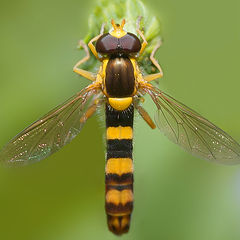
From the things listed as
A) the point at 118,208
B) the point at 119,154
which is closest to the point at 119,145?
the point at 119,154

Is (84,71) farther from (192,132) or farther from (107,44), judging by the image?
(192,132)

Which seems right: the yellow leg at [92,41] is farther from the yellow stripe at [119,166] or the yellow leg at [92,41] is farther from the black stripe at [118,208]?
the black stripe at [118,208]

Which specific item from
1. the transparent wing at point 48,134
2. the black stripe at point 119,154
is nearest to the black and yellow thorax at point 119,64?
the transparent wing at point 48,134

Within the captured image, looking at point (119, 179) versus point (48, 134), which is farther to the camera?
point (119, 179)

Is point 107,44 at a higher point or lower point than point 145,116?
higher

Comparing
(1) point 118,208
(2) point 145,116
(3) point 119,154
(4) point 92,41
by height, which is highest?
(4) point 92,41

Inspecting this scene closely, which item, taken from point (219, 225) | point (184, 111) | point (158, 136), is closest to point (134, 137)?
point (158, 136)
